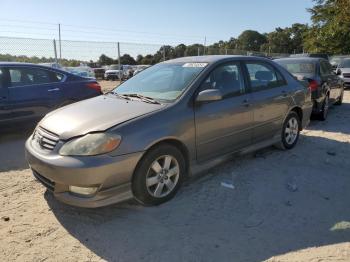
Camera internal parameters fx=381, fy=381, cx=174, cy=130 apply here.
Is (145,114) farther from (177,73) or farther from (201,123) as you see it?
(177,73)

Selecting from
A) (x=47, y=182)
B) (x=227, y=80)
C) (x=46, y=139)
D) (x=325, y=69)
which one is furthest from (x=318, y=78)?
(x=47, y=182)

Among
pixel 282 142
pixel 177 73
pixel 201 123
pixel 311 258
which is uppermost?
pixel 177 73

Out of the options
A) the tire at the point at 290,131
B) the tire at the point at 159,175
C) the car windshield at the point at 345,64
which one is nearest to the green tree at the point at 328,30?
the car windshield at the point at 345,64

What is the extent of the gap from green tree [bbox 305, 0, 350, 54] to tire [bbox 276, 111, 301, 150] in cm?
2710

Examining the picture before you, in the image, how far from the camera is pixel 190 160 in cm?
443

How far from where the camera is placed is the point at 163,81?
4.95 meters

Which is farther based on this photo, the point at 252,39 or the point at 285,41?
the point at 252,39

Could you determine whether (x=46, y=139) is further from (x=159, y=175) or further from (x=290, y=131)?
(x=290, y=131)

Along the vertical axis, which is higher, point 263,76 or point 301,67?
point 301,67

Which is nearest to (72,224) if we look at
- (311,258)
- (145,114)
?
(145,114)

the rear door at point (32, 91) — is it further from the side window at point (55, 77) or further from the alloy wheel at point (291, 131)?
the alloy wheel at point (291, 131)

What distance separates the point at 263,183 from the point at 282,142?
1.56 meters

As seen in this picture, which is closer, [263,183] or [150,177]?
[150,177]

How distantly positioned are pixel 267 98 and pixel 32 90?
4.32 metres
